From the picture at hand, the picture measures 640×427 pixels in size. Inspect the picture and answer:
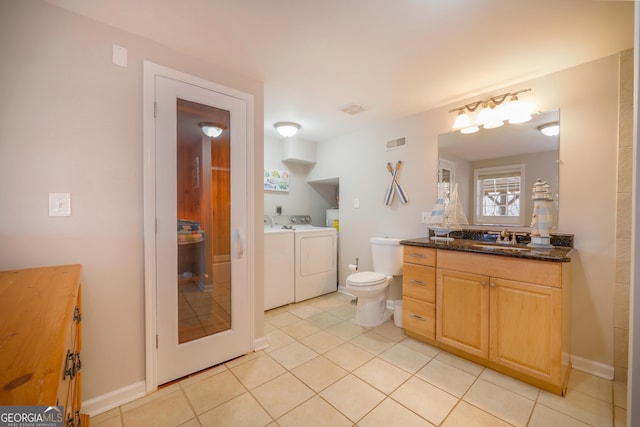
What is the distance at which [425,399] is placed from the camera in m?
1.60

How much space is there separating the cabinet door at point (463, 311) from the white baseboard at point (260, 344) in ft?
4.74

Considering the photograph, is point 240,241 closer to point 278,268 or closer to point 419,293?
point 278,268

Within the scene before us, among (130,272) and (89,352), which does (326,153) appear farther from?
(89,352)

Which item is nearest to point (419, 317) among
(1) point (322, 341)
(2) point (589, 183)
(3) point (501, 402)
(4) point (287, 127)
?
(3) point (501, 402)

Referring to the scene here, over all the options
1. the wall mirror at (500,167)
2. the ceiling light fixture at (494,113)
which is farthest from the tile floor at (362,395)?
the ceiling light fixture at (494,113)

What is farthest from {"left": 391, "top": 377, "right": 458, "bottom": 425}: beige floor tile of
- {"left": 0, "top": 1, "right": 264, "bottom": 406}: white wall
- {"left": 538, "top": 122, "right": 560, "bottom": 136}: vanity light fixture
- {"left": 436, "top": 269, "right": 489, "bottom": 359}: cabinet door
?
{"left": 538, "top": 122, "right": 560, "bottom": 136}: vanity light fixture

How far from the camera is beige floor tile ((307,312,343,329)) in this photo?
2.60m

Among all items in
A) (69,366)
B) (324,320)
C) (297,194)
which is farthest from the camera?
(297,194)

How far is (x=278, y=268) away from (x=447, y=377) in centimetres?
191

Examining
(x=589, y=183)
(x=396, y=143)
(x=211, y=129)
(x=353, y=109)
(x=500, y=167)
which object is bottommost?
(x=589, y=183)

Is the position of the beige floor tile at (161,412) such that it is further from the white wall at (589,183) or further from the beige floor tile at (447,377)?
the white wall at (589,183)

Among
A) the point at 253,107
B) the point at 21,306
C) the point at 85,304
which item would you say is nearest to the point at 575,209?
the point at 253,107

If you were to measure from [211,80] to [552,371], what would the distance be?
3004mm

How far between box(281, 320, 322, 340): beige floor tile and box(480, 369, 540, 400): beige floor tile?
1.37 metres
